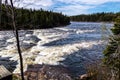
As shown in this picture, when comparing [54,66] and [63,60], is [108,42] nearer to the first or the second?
[54,66]

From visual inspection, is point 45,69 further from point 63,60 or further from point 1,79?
point 1,79

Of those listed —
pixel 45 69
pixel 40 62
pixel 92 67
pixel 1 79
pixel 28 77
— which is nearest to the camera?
pixel 1 79

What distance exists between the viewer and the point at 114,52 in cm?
1861

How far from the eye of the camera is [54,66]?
26938mm

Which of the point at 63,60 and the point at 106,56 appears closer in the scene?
the point at 106,56

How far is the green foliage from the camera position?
1767cm

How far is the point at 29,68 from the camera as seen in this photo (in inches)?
1013

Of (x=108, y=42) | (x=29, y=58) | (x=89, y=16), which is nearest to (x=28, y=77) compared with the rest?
(x=108, y=42)

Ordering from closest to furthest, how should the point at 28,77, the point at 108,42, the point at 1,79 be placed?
the point at 1,79 → the point at 108,42 → the point at 28,77

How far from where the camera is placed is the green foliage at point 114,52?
17.7 meters

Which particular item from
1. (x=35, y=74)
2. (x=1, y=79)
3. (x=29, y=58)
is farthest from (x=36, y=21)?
(x=1, y=79)

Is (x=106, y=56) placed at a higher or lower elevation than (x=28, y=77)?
higher

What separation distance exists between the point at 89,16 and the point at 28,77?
553 feet

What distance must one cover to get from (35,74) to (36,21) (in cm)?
7840
